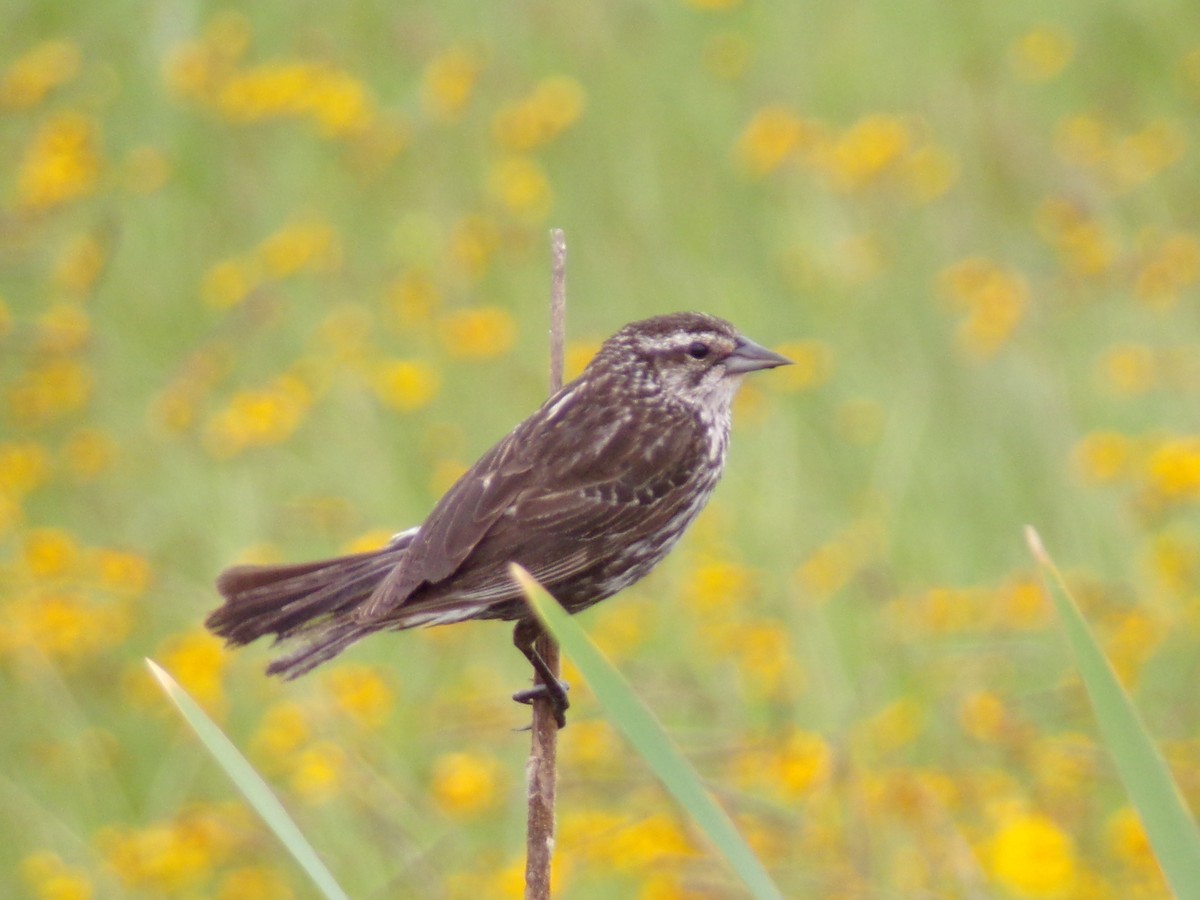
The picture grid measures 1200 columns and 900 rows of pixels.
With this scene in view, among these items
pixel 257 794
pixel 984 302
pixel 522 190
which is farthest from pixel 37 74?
pixel 257 794

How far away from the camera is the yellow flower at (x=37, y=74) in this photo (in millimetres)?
6645

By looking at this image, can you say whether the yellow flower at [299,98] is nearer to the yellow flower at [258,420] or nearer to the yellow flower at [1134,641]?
the yellow flower at [258,420]

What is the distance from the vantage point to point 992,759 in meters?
4.08

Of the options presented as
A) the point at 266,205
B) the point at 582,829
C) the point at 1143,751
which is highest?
the point at 266,205

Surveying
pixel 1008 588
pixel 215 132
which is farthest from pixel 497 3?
pixel 1008 588

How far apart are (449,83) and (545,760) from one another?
515 cm

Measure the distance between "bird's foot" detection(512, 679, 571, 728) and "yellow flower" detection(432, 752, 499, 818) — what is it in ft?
3.34

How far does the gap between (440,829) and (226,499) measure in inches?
59.0

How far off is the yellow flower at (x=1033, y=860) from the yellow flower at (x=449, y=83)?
4.63 metres

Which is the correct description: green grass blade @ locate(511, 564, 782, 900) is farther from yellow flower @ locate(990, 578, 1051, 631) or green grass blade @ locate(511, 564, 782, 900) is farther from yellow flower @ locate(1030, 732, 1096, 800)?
yellow flower @ locate(990, 578, 1051, 631)

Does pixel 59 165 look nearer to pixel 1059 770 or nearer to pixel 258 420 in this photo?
pixel 258 420

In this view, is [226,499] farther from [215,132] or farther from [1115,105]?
[1115,105]

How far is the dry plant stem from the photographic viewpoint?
202cm

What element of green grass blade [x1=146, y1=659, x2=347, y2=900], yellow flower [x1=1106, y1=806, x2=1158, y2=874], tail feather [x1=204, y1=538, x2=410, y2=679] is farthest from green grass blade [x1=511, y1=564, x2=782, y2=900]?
yellow flower [x1=1106, y1=806, x2=1158, y2=874]
